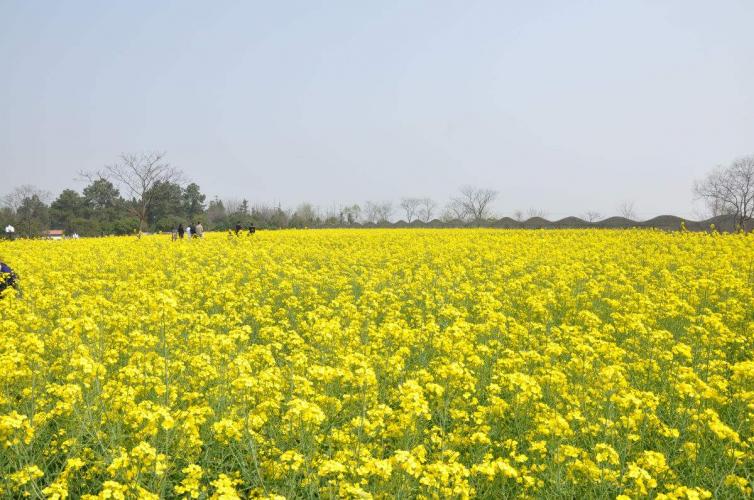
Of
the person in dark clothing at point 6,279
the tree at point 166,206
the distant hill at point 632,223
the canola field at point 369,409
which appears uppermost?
the tree at point 166,206

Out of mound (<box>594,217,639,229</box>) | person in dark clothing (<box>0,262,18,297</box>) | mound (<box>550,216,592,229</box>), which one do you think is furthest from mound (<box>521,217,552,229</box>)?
person in dark clothing (<box>0,262,18,297</box>)

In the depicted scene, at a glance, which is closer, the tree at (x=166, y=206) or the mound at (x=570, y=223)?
the mound at (x=570, y=223)

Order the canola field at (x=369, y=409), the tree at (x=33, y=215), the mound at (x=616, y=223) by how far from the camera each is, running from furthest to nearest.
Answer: the tree at (x=33, y=215) < the mound at (x=616, y=223) < the canola field at (x=369, y=409)

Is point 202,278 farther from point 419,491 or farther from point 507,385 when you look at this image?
point 419,491

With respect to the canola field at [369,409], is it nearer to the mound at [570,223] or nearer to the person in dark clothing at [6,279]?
the person in dark clothing at [6,279]

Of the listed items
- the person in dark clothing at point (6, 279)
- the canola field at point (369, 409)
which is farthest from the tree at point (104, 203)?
the canola field at point (369, 409)

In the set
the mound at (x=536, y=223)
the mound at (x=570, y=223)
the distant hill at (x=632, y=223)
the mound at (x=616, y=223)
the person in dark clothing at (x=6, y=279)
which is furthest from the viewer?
the mound at (x=536, y=223)

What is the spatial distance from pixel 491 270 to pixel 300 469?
11.9 m

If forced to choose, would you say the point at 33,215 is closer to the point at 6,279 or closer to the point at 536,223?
the point at 536,223

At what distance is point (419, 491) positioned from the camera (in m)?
3.97

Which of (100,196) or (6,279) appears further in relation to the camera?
(100,196)

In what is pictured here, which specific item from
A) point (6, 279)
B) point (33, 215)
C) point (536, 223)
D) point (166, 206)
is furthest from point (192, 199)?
point (6, 279)

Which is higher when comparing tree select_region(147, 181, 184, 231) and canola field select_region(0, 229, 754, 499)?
tree select_region(147, 181, 184, 231)

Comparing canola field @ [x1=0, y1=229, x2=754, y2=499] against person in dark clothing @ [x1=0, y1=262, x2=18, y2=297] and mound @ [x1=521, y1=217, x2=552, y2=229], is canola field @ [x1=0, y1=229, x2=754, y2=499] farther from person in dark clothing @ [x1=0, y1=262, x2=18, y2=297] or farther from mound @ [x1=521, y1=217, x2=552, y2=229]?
mound @ [x1=521, y1=217, x2=552, y2=229]
